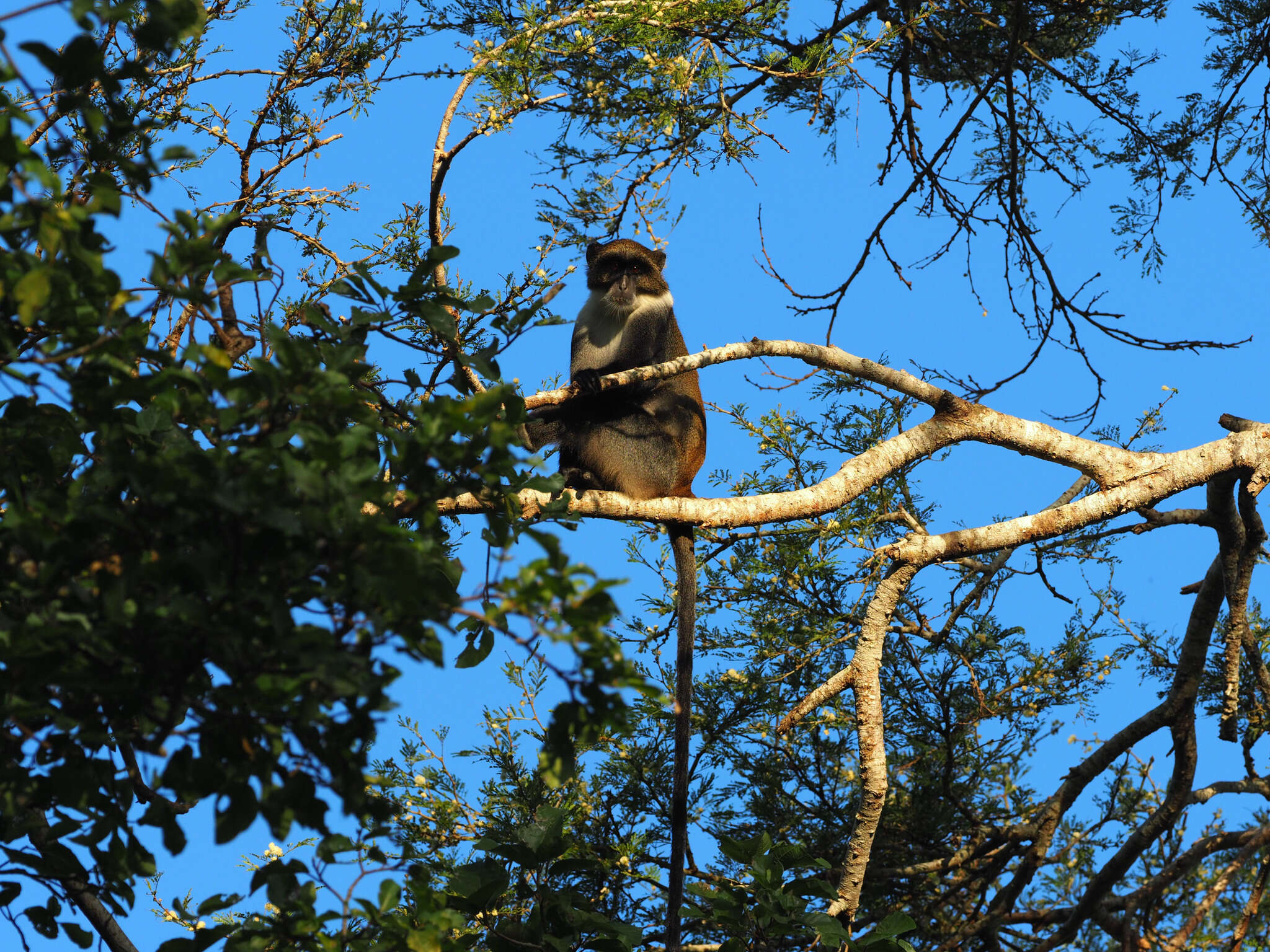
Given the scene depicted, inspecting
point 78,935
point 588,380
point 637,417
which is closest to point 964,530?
point 588,380

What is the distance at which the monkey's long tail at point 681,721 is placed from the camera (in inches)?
155

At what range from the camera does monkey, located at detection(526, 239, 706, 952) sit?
477 centimetres

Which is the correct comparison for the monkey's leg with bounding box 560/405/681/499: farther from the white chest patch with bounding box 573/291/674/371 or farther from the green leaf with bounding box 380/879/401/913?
the green leaf with bounding box 380/879/401/913

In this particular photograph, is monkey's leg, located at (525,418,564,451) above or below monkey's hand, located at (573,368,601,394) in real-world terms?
above

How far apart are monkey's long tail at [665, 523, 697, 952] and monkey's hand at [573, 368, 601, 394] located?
699mm

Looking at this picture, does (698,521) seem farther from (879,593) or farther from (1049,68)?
(1049,68)

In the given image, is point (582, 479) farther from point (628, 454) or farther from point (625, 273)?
point (625, 273)

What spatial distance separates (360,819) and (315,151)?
385 centimetres

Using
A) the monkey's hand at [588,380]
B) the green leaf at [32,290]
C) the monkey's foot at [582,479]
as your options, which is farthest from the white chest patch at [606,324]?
the green leaf at [32,290]

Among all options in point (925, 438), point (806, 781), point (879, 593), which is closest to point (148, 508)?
point (879, 593)

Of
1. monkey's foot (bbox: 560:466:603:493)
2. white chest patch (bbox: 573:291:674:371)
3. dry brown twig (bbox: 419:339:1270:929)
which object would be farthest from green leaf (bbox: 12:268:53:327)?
white chest patch (bbox: 573:291:674:371)

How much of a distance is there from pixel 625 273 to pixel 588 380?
169 centimetres

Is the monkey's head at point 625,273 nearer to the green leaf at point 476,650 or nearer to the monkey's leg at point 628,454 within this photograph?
the monkey's leg at point 628,454

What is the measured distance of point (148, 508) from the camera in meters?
2.03
